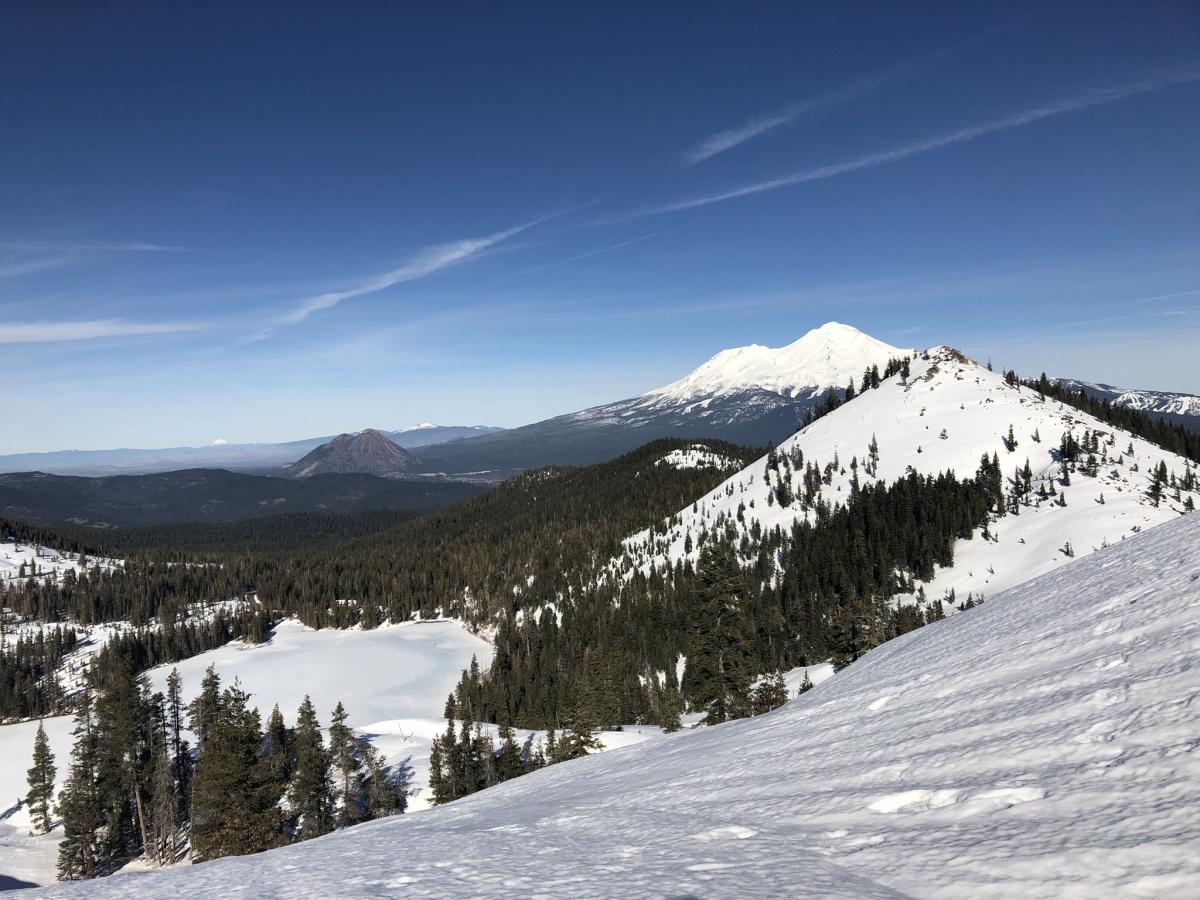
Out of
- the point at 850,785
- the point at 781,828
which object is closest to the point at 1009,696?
the point at 850,785

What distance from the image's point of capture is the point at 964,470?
127 metres

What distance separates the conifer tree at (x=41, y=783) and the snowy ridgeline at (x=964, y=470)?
11368cm

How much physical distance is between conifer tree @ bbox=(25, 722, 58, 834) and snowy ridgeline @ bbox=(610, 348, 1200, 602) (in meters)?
114

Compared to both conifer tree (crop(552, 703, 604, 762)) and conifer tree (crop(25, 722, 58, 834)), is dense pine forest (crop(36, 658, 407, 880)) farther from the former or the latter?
conifer tree (crop(552, 703, 604, 762))

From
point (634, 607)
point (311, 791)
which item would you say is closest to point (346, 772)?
point (311, 791)

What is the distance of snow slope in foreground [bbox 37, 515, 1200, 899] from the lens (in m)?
4.85

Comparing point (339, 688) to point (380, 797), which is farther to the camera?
point (339, 688)

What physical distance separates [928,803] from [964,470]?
469 feet

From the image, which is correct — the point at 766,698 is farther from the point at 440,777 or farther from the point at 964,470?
the point at 964,470

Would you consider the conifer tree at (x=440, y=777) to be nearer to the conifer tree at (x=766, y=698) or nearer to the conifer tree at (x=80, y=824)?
the conifer tree at (x=766, y=698)

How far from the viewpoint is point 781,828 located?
734 cm

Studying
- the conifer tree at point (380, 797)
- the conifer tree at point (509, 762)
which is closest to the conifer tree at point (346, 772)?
the conifer tree at point (380, 797)

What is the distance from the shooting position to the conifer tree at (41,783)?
214 feet

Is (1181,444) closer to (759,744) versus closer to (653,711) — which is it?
(653,711)
